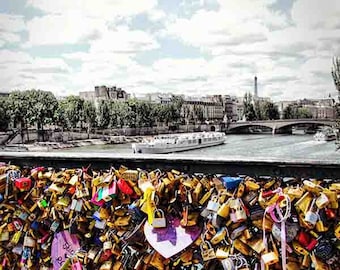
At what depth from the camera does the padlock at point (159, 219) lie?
3.17ft

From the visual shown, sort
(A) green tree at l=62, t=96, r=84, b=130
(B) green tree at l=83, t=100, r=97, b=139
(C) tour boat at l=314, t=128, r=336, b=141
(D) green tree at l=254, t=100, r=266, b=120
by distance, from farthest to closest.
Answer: (A) green tree at l=62, t=96, r=84, b=130 → (B) green tree at l=83, t=100, r=97, b=139 → (D) green tree at l=254, t=100, r=266, b=120 → (C) tour boat at l=314, t=128, r=336, b=141

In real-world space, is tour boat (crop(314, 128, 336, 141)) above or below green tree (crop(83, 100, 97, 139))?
below

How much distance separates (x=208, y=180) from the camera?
95cm

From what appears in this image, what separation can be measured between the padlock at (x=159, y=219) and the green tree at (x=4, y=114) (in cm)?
1663

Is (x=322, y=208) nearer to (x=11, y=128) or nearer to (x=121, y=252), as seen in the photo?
(x=121, y=252)

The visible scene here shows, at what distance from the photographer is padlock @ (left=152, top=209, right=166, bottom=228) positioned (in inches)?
38.0

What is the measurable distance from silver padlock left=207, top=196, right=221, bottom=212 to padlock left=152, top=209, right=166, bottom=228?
0.10 meters

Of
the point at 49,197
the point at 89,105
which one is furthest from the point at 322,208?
the point at 89,105

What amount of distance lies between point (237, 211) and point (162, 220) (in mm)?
163

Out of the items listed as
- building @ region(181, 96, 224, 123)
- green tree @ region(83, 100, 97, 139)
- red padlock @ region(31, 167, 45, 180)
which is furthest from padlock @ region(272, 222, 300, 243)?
green tree @ region(83, 100, 97, 139)

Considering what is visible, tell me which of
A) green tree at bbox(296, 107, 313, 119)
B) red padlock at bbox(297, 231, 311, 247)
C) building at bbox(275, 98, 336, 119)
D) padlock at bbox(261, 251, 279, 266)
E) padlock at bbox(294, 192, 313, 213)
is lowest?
green tree at bbox(296, 107, 313, 119)

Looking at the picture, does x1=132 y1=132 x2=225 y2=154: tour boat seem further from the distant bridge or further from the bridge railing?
the bridge railing

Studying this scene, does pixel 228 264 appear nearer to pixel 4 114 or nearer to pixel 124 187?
pixel 124 187

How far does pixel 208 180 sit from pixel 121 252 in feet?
0.86
